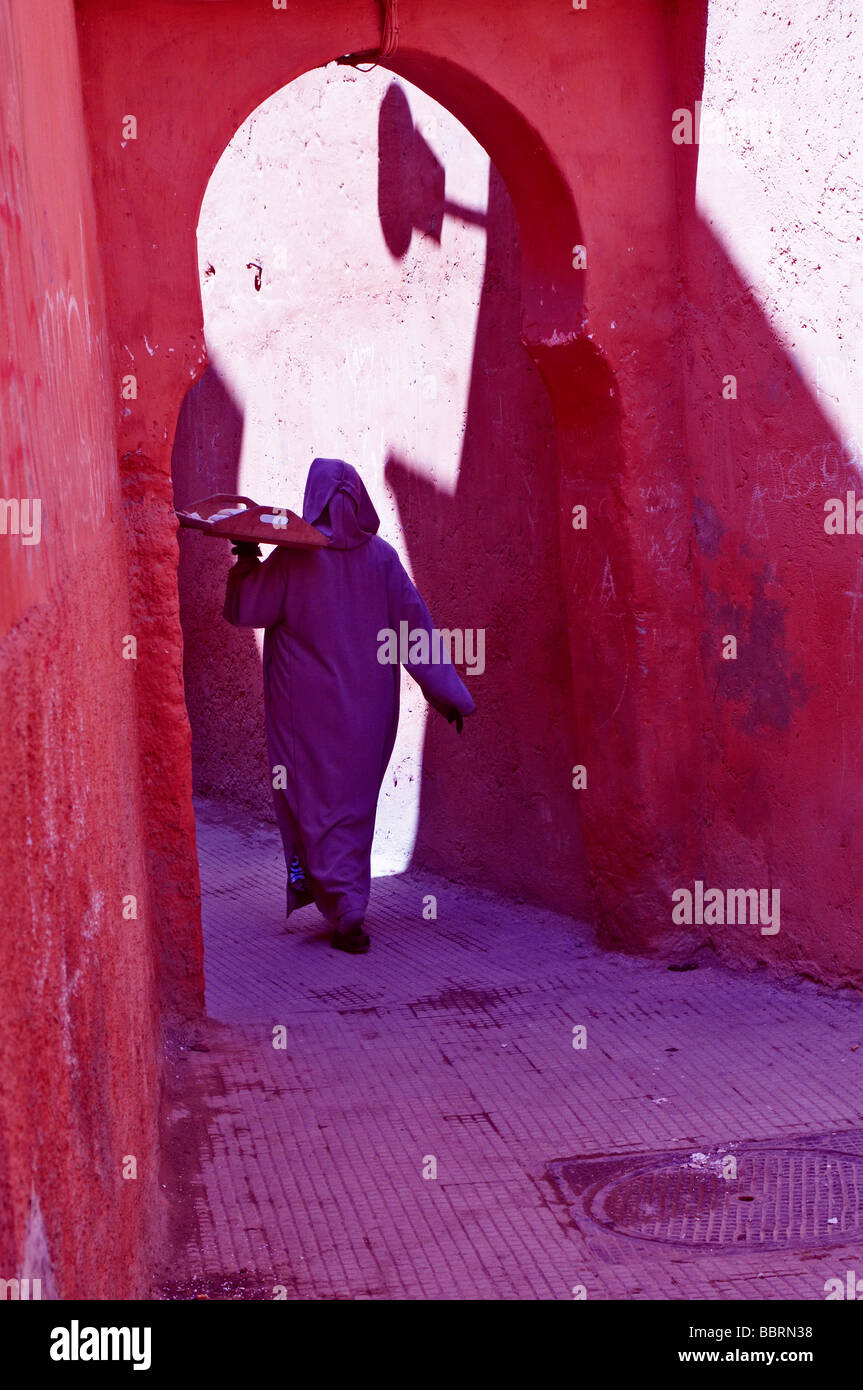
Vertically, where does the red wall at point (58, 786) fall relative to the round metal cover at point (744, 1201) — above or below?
above

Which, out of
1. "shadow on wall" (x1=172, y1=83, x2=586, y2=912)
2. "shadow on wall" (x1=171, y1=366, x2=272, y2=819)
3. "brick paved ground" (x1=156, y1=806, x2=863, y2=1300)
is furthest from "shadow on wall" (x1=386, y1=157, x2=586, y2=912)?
"shadow on wall" (x1=171, y1=366, x2=272, y2=819)

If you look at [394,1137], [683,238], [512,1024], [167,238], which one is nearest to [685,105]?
[683,238]

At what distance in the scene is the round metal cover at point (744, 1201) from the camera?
3422 millimetres

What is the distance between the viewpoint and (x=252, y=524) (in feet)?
18.4

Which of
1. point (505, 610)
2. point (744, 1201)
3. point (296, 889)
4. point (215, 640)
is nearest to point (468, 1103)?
point (744, 1201)

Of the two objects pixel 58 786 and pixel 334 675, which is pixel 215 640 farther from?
pixel 58 786

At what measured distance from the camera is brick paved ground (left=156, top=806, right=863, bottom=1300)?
3.31 meters

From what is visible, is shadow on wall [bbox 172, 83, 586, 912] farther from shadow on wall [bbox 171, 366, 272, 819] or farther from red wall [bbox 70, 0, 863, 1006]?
shadow on wall [bbox 171, 366, 272, 819]

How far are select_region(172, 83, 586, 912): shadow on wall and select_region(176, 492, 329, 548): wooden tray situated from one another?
0.86 metres

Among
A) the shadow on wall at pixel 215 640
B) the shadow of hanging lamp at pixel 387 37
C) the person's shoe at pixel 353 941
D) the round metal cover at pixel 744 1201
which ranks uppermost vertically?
the shadow of hanging lamp at pixel 387 37

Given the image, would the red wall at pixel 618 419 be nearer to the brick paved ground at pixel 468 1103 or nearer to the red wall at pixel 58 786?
the brick paved ground at pixel 468 1103

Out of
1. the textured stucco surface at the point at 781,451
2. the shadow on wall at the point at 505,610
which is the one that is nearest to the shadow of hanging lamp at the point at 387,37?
the textured stucco surface at the point at 781,451

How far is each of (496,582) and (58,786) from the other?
15.3 feet

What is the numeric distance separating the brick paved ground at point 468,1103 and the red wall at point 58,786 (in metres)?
0.42
